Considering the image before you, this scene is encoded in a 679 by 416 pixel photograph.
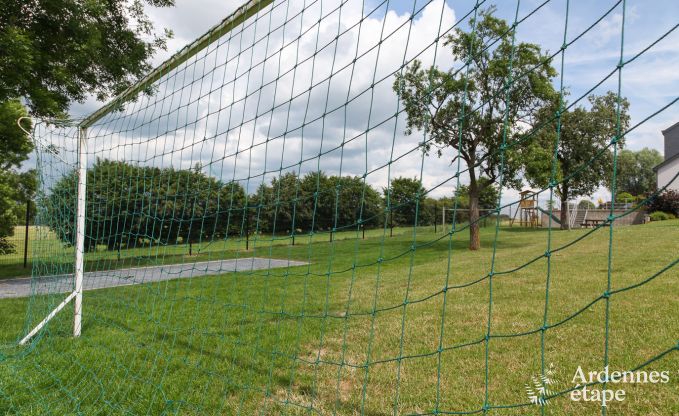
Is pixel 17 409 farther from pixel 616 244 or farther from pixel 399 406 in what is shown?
pixel 616 244

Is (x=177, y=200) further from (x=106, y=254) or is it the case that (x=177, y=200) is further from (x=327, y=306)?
(x=327, y=306)

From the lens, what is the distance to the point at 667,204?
16578mm

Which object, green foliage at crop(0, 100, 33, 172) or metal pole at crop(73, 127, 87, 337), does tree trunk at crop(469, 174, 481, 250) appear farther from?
green foliage at crop(0, 100, 33, 172)

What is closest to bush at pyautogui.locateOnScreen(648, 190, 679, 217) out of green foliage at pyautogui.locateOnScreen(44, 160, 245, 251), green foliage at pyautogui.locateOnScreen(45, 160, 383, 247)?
green foliage at pyautogui.locateOnScreen(45, 160, 383, 247)

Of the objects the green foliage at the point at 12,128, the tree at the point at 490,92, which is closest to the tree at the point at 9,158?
the green foliage at the point at 12,128

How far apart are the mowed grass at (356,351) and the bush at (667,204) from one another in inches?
490

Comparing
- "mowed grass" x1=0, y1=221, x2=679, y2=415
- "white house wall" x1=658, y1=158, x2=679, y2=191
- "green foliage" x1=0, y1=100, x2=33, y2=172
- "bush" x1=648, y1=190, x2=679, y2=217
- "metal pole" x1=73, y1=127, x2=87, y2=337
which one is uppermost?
"white house wall" x1=658, y1=158, x2=679, y2=191

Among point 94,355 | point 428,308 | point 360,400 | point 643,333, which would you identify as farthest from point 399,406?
point 94,355

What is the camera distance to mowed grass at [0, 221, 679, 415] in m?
2.49

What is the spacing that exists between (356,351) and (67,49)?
348 inches

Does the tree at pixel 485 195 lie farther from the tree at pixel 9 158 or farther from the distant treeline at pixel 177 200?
the tree at pixel 9 158

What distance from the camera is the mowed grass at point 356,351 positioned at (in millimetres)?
2488

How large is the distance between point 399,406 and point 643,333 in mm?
1923

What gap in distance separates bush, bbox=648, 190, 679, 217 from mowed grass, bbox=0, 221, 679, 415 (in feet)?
40.8
